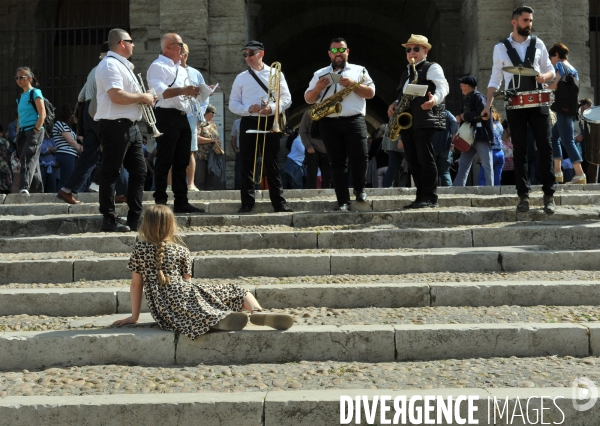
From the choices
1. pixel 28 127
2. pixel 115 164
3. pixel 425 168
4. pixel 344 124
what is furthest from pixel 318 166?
pixel 115 164

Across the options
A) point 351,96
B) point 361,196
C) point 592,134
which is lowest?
point 361,196

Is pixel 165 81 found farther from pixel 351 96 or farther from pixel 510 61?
pixel 510 61

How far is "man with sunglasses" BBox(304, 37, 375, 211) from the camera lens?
8867 mm

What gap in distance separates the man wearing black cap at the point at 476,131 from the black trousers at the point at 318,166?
5.64 feet

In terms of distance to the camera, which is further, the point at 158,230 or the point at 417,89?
the point at 417,89

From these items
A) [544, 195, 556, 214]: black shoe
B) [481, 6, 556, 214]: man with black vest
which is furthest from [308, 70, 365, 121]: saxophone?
[544, 195, 556, 214]: black shoe

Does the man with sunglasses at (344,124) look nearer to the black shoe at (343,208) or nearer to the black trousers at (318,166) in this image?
the black shoe at (343,208)

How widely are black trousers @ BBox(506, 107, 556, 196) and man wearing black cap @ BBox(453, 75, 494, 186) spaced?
2249 mm

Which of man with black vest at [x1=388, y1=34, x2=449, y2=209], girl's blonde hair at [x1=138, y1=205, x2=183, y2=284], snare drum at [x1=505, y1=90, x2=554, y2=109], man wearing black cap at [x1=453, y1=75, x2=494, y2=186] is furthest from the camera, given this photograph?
man wearing black cap at [x1=453, y1=75, x2=494, y2=186]

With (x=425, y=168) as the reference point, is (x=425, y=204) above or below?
below

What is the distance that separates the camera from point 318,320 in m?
5.85

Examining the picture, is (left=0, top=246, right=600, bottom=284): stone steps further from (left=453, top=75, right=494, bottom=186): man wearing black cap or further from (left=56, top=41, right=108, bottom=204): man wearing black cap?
(left=453, top=75, right=494, bottom=186): man wearing black cap

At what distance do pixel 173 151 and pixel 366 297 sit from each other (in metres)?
3.36

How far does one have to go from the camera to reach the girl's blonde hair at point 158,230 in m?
5.64
